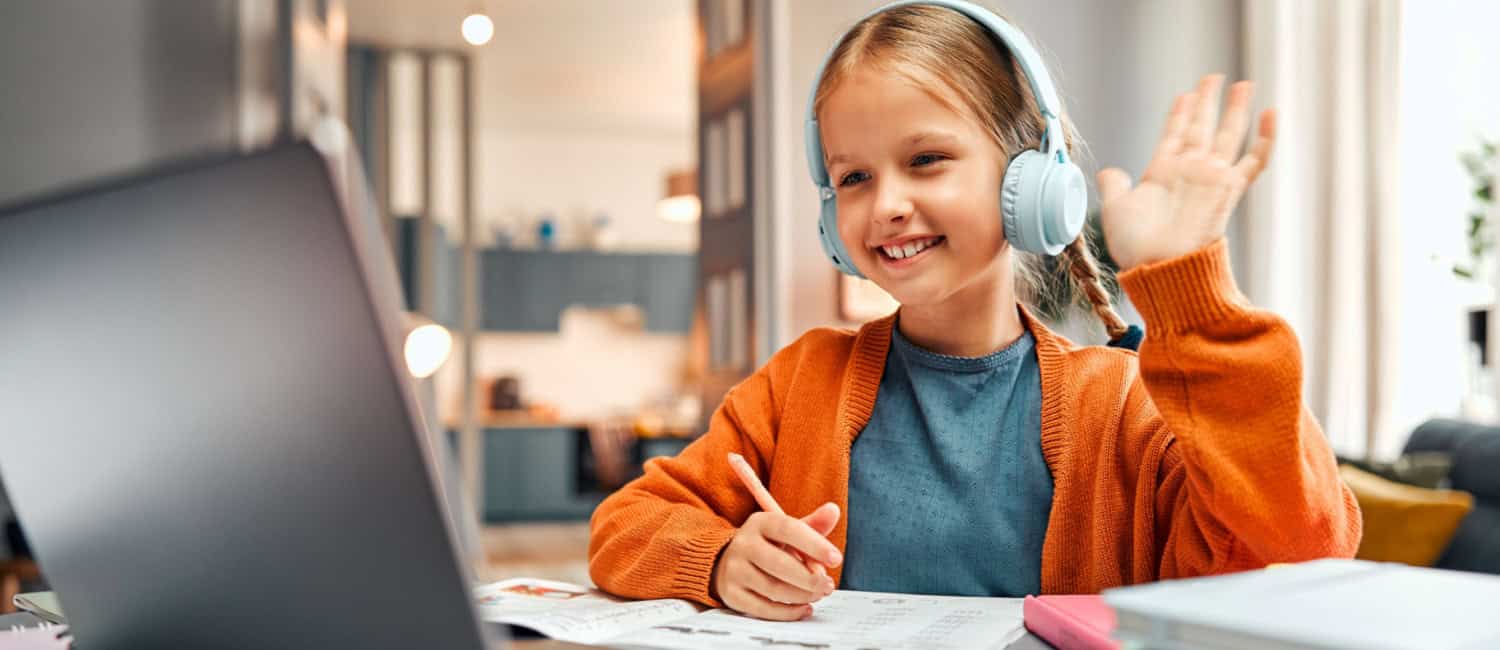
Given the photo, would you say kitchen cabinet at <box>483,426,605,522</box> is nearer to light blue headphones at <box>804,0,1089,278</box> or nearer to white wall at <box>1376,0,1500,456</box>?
white wall at <box>1376,0,1500,456</box>

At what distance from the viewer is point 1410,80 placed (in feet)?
10.3

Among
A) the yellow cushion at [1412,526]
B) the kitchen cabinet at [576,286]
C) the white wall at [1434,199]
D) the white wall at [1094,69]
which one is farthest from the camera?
the kitchen cabinet at [576,286]

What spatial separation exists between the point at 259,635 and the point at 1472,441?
259cm

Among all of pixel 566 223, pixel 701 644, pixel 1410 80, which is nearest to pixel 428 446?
pixel 701 644

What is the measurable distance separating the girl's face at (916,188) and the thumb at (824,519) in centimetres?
23

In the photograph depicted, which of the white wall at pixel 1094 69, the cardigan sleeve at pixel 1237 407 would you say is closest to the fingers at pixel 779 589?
the cardigan sleeve at pixel 1237 407

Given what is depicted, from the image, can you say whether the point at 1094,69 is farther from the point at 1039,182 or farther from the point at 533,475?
the point at 533,475

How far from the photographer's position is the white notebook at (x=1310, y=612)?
1.32 feet

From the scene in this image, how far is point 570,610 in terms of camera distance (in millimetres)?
766

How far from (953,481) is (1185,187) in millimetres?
353

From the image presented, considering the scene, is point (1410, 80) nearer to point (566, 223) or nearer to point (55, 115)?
point (55, 115)

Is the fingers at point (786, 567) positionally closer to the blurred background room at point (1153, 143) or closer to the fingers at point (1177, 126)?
the fingers at point (1177, 126)

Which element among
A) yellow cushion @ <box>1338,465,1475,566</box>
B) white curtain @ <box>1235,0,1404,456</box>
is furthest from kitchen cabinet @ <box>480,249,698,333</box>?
yellow cushion @ <box>1338,465,1475,566</box>

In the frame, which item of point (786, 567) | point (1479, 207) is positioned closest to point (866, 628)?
point (786, 567)
